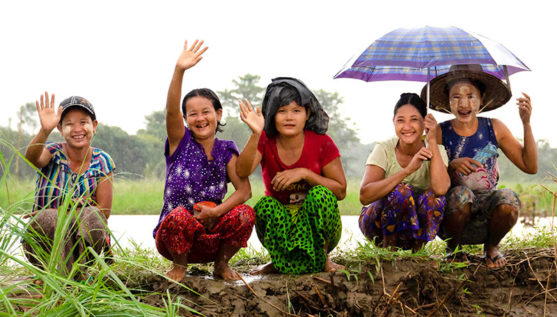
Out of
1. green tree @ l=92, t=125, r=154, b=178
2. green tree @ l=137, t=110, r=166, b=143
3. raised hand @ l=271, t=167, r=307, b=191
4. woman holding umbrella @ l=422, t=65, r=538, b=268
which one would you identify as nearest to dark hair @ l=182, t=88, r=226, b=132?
raised hand @ l=271, t=167, r=307, b=191

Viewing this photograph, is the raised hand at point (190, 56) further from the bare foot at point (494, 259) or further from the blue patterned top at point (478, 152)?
the bare foot at point (494, 259)

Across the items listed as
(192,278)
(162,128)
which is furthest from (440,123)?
(162,128)

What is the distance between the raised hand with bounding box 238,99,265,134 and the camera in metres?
3.93

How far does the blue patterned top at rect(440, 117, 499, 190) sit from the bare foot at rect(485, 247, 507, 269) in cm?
55

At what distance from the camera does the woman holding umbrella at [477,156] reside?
15.5 ft

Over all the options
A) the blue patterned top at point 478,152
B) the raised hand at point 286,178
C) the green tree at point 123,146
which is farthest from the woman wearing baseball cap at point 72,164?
the green tree at point 123,146

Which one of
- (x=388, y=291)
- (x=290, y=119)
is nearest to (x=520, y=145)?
(x=388, y=291)

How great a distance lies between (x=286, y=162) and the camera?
442 centimetres

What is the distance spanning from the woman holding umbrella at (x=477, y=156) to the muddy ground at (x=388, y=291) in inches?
10.1

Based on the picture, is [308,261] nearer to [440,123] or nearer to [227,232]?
[227,232]

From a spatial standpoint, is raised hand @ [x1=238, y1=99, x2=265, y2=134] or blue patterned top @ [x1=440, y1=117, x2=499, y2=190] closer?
raised hand @ [x1=238, y1=99, x2=265, y2=134]

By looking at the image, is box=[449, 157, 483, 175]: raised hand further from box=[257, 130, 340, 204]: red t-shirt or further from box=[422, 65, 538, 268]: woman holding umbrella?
box=[257, 130, 340, 204]: red t-shirt

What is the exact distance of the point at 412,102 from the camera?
4.70 meters

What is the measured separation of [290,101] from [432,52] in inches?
52.5
